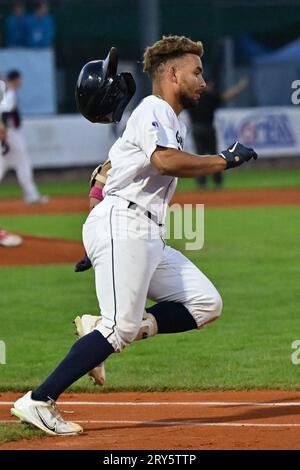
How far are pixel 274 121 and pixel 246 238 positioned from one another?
519 inches

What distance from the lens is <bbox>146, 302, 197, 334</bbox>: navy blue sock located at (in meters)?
7.04

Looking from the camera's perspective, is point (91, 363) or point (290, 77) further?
point (290, 77)

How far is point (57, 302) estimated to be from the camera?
12289 millimetres

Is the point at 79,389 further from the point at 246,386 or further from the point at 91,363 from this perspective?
the point at 91,363

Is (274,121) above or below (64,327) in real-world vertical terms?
below

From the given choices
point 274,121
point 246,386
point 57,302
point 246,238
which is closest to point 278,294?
point 57,302

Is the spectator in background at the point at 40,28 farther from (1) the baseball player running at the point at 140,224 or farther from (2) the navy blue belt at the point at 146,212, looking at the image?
(2) the navy blue belt at the point at 146,212

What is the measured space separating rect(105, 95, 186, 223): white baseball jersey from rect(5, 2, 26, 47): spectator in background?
2406cm

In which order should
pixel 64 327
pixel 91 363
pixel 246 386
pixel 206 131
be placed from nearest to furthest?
pixel 91 363
pixel 246 386
pixel 64 327
pixel 206 131

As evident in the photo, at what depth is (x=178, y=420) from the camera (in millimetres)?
7152

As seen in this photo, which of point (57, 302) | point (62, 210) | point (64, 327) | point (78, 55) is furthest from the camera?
point (78, 55)

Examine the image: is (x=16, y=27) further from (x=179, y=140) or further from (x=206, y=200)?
(x=179, y=140)

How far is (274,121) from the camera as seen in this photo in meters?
30.7

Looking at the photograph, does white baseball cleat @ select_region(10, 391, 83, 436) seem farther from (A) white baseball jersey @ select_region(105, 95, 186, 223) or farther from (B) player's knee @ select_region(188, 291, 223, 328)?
(A) white baseball jersey @ select_region(105, 95, 186, 223)
